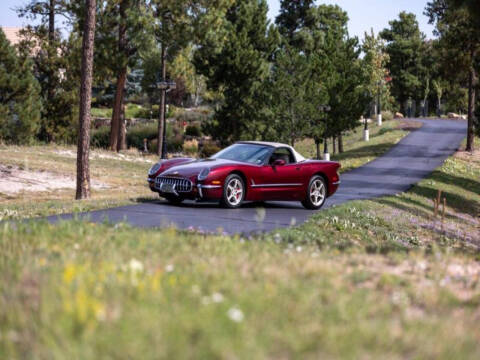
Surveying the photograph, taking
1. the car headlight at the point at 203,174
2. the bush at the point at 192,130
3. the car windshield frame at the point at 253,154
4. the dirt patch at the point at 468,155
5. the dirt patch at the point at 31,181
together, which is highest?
the bush at the point at 192,130

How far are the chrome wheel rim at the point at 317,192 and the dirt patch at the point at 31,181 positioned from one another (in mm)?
10357

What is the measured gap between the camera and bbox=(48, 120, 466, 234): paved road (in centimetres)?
1098

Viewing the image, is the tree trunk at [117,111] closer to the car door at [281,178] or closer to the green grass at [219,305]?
the car door at [281,178]

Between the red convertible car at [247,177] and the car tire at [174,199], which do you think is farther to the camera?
the car tire at [174,199]

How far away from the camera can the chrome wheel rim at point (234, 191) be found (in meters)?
14.0

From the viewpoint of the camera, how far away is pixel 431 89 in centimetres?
8369

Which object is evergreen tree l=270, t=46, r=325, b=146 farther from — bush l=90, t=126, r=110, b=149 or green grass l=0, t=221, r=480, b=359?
green grass l=0, t=221, r=480, b=359

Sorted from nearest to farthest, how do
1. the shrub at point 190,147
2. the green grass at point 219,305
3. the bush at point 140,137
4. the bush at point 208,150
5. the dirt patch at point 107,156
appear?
the green grass at point 219,305 < the dirt patch at point 107,156 < the bush at point 208,150 < the shrub at point 190,147 < the bush at point 140,137

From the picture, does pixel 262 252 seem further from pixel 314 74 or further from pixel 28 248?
pixel 314 74

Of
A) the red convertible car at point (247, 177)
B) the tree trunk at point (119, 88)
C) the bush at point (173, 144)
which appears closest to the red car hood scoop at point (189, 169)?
the red convertible car at point (247, 177)

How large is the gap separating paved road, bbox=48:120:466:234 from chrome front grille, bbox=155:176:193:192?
40 cm

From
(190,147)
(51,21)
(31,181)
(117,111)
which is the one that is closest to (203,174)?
(31,181)

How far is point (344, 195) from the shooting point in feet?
73.8

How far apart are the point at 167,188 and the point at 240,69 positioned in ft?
89.9
